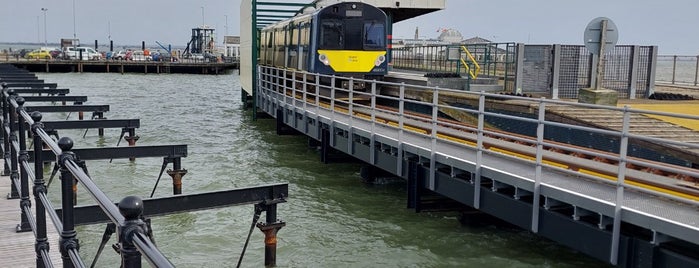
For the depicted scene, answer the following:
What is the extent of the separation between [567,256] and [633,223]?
332cm

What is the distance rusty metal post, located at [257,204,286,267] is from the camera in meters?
8.00

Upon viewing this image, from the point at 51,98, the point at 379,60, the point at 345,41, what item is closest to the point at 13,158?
the point at 51,98

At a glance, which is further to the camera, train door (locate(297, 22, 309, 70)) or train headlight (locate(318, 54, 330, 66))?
train door (locate(297, 22, 309, 70))

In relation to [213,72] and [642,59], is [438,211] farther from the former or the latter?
[213,72]

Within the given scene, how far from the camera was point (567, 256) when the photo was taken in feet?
30.0

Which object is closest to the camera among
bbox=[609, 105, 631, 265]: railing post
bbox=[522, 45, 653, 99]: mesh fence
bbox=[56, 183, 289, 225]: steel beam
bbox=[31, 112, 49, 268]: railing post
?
bbox=[31, 112, 49, 268]: railing post

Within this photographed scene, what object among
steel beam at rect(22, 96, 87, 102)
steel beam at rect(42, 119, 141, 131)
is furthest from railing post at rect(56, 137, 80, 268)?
steel beam at rect(22, 96, 87, 102)

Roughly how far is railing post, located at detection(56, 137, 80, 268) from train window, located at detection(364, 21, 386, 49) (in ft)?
55.5

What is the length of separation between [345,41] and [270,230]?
12299 millimetres

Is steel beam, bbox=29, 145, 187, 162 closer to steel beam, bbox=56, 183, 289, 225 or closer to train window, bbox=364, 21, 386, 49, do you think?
steel beam, bbox=56, 183, 289, 225

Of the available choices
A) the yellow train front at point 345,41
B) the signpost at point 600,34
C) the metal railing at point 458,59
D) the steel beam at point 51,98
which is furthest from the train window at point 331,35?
the signpost at point 600,34

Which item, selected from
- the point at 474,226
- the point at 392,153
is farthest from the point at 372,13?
the point at 474,226

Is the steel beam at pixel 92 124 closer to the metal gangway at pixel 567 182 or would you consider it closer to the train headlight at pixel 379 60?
the metal gangway at pixel 567 182

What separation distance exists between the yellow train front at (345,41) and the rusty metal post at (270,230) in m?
11.5
